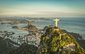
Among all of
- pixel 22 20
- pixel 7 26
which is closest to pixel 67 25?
pixel 22 20

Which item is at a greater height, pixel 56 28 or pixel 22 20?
pixel 56 28

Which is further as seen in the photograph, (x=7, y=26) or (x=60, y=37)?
(x=7, y=26)

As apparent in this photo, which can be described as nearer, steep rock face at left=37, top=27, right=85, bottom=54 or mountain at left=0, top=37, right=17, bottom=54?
steep rock face at left=37, top=27, right=85, bottom=54

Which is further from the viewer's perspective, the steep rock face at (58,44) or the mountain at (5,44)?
the mountain at (5,44)

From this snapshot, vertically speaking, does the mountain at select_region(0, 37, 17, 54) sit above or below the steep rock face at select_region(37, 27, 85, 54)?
below

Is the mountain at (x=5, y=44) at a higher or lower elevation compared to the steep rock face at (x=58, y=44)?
lower

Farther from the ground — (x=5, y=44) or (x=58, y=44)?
(x=58, y=44)

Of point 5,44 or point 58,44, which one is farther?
point 5,44

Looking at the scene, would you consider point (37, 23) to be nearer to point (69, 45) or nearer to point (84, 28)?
point (84, 28)
